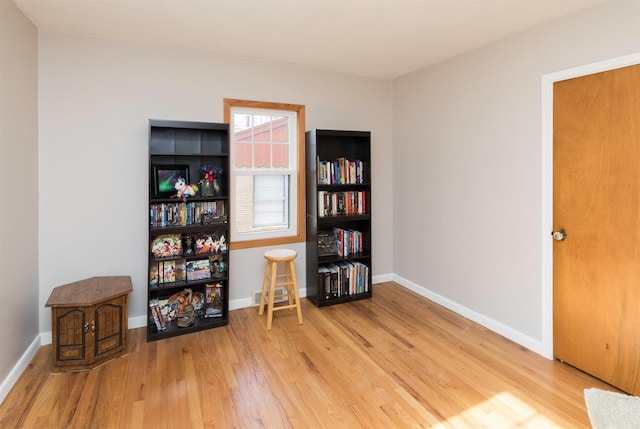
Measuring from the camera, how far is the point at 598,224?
7.73 ft

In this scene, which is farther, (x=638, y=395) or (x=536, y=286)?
(x=536, y=286)

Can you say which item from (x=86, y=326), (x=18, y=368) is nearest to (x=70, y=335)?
(x=86, y=326)

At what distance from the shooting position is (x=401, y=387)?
7.64ft

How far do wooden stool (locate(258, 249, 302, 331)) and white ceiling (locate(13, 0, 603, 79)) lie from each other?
188cm

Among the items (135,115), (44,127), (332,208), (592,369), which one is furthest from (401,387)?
(44,127)

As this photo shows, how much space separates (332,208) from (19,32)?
284 cm

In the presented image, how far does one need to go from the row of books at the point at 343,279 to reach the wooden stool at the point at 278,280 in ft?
1.14

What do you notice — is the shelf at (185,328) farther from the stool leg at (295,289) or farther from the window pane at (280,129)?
the window pane at (280,129)

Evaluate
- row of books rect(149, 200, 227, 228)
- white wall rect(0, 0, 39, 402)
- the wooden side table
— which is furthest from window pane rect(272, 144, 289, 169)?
white wall rect(0, 0, 39, 402)

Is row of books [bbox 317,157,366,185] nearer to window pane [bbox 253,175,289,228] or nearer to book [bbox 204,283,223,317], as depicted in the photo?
window pane [bbox 253,175,289,228]

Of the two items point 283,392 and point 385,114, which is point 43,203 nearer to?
point 283,392

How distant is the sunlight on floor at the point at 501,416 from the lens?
6.50 ft

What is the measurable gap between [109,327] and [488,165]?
330 centimetres

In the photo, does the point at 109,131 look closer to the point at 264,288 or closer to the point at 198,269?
the point at 198,269
